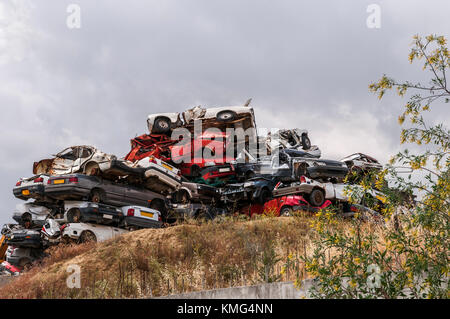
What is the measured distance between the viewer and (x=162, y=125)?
22.7 metres

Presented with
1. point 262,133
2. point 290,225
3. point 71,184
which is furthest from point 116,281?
point 262,133

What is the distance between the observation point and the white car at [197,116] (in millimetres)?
22234

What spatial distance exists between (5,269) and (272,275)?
10.9 metres

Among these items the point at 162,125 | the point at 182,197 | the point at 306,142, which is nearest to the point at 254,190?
the point at 182,197

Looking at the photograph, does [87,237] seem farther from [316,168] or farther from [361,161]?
[361,161]

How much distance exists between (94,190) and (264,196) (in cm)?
576

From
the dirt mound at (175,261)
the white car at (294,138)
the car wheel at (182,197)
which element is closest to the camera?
the dirt mound at (175,261)

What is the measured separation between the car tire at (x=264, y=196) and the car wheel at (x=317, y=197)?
171 cm

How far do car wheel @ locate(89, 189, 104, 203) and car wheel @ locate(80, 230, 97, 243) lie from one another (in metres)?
1.40

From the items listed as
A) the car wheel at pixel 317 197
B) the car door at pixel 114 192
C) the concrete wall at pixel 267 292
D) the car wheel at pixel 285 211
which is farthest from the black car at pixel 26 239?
the concrete wall at pixel 267 292

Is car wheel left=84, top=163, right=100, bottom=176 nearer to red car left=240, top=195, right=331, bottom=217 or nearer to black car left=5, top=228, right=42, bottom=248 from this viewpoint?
black car left=5, top=228, right=42, bottom=248

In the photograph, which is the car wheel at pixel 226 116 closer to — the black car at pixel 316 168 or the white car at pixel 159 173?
the black car at pixel 316 168

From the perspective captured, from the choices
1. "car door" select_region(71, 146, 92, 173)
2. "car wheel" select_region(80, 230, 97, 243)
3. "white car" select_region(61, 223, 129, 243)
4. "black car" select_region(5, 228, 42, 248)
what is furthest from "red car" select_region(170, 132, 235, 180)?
"black car" select_region(5, 228, 42, 248)
